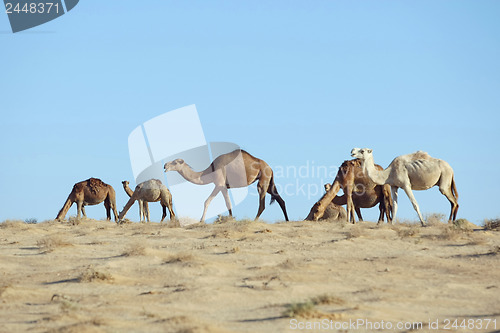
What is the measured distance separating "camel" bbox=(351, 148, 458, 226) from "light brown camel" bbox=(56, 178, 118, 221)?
14.2 m

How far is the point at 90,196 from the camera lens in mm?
31344

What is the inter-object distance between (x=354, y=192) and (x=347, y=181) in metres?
1.98

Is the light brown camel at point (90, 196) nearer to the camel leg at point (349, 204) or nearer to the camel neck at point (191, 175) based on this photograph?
the camel neck at point (191, 175)

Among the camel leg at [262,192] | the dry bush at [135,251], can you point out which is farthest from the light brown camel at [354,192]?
the dry bush at [135,251]

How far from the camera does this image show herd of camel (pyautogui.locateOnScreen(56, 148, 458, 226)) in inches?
832

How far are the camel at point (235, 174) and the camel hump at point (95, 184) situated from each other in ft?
25.5

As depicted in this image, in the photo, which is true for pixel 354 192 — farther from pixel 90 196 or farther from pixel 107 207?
pixel 107 207

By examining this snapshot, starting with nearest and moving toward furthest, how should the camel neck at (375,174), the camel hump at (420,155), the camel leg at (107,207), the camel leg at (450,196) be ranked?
the camel neck at (375,174) < the camel leg at (450,196) < the camel hump at (420,155) < the camel leg at (107,207)

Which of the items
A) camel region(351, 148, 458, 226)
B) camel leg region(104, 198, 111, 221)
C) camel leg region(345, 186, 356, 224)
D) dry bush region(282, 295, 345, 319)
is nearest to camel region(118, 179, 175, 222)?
camel leg region(104, 198, 111, 221)

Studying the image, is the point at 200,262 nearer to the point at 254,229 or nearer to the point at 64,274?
the point at 64,274

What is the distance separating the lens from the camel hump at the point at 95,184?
31.4 m

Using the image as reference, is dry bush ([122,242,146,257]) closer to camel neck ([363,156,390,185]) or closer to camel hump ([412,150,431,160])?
camel neck ([363,156,390,185])

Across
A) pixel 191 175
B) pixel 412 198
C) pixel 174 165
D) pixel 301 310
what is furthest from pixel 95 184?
pixel 301 310

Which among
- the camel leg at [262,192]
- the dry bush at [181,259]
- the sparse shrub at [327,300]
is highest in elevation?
the camel leg at [262,192]
